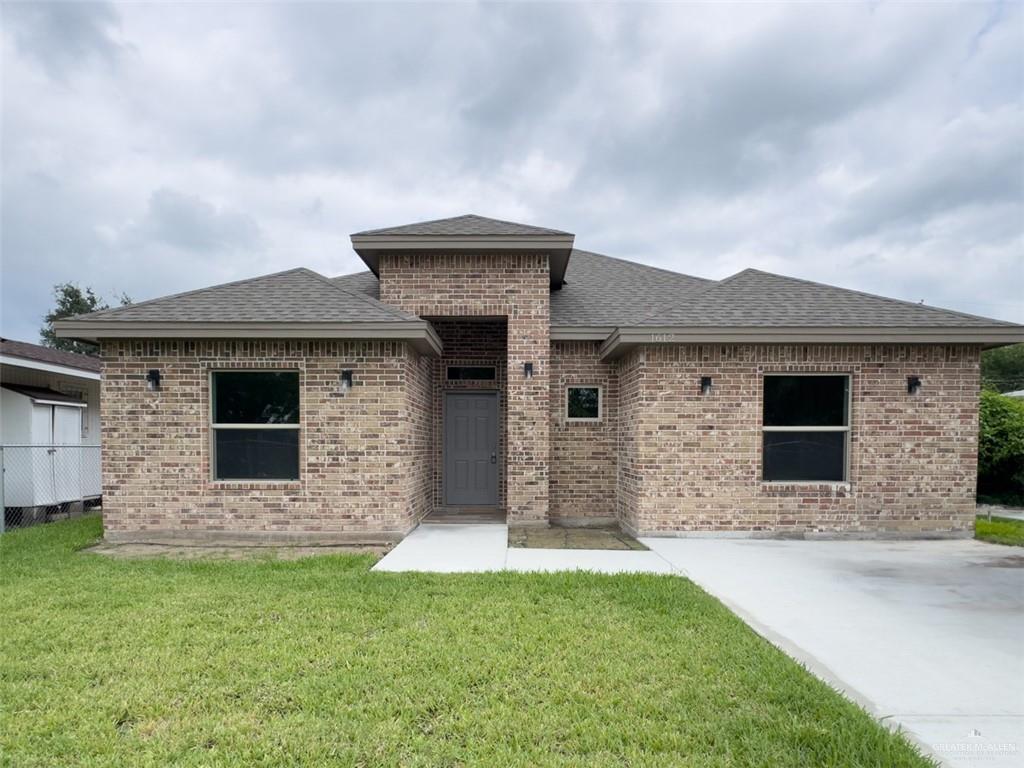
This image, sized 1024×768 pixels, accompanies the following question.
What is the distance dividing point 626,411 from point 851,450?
332 centimetres

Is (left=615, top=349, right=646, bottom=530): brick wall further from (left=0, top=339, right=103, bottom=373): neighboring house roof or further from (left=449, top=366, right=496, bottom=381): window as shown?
(left=0, top=339, right=103, bottom=373): neighboring house roof

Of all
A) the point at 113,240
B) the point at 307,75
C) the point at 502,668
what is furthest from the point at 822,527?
the point at 113,240

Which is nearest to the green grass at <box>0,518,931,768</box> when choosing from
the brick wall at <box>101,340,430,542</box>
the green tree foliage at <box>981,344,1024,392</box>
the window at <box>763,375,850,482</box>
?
the brick wall at <box>101,340,430,542</box>

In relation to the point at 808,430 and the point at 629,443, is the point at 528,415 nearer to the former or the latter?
the point at 629,443

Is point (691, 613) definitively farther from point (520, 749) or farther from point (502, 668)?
point (520, 749)

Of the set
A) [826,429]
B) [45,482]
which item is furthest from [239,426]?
[826,429]

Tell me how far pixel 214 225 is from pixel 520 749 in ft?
143

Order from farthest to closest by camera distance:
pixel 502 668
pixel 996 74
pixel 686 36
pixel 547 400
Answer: pixel 686 36 → pixel 547 400 → pixel 996 74 → pixel 502 668

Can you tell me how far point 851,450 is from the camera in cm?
791

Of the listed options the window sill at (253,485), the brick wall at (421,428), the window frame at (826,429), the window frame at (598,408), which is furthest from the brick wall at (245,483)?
the window frame at (826,429)

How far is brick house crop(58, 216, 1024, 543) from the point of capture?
24.9 ft

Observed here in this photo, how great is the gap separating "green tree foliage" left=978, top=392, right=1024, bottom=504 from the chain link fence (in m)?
19.1

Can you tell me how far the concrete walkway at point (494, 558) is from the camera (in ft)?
19.8

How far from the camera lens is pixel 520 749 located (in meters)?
2.62
